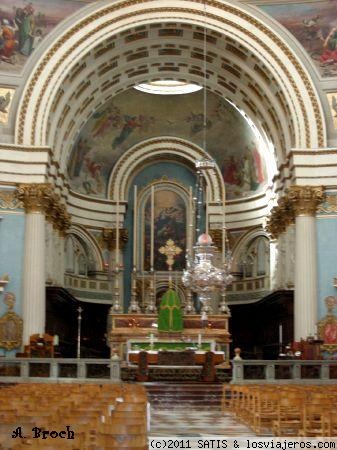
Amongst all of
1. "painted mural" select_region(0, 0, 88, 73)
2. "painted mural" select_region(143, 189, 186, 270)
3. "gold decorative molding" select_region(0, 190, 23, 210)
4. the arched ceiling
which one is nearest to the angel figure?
"painted mural" select_region(0, 0, 88, 73)

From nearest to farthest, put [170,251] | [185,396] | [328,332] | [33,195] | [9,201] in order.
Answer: [185,396] → [328,332] → [33,195] → [9,201] → [170,251]

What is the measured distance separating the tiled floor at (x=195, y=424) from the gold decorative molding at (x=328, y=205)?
1195cm

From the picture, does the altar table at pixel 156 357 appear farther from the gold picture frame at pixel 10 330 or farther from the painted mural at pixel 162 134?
the painted mural at pixel 162 134

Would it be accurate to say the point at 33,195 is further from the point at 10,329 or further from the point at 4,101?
the point at 10,329

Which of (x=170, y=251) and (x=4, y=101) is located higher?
(x=4, y=101)

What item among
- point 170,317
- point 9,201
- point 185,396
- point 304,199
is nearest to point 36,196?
point 9,201

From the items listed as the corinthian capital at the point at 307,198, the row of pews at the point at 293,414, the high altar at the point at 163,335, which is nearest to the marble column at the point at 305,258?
the corinthian capital at the point at 307,198

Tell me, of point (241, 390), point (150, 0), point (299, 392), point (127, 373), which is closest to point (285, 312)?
point (127, 373)

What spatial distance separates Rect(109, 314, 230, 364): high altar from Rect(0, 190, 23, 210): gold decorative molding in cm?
533

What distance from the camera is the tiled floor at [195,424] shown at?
14520 millimetres

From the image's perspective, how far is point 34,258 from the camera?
97.2 feet

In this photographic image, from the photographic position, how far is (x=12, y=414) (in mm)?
8281

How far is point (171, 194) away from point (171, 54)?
30.5 feet

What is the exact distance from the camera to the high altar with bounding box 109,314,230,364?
97.3 feet
